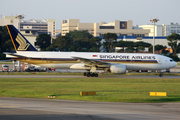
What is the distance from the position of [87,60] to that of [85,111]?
26.6m

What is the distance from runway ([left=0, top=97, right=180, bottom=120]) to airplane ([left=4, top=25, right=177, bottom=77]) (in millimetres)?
23730

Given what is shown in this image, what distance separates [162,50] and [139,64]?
247 ft

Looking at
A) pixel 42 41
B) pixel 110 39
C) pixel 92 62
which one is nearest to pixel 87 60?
Answer: pixel 92 62

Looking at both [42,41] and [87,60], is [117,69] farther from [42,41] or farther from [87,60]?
[42,41]

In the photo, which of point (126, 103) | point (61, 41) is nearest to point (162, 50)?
point (61, 41)

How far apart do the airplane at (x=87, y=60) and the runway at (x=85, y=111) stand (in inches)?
934

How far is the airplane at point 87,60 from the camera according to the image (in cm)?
4369

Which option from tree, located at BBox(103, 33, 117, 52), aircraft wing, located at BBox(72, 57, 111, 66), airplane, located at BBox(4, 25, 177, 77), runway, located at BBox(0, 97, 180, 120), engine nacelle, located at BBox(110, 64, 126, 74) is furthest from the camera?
tree, located at BBox(103, 33, 117, 52)

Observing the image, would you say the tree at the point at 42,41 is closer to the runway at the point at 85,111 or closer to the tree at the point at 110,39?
the tree at the point at 110,39

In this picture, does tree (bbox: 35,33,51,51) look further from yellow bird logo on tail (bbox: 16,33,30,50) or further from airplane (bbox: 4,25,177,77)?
airplane (bbox: 4,25,177,77)

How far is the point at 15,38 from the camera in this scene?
46188 mm

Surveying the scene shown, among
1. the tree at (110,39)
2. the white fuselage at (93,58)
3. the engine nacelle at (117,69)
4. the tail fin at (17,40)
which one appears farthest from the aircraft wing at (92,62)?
the tree at (110,39)

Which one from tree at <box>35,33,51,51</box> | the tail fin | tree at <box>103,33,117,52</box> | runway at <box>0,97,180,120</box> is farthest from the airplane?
tree at <box>35,33,51,51</box>

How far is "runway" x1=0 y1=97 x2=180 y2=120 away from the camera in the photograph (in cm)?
1496
